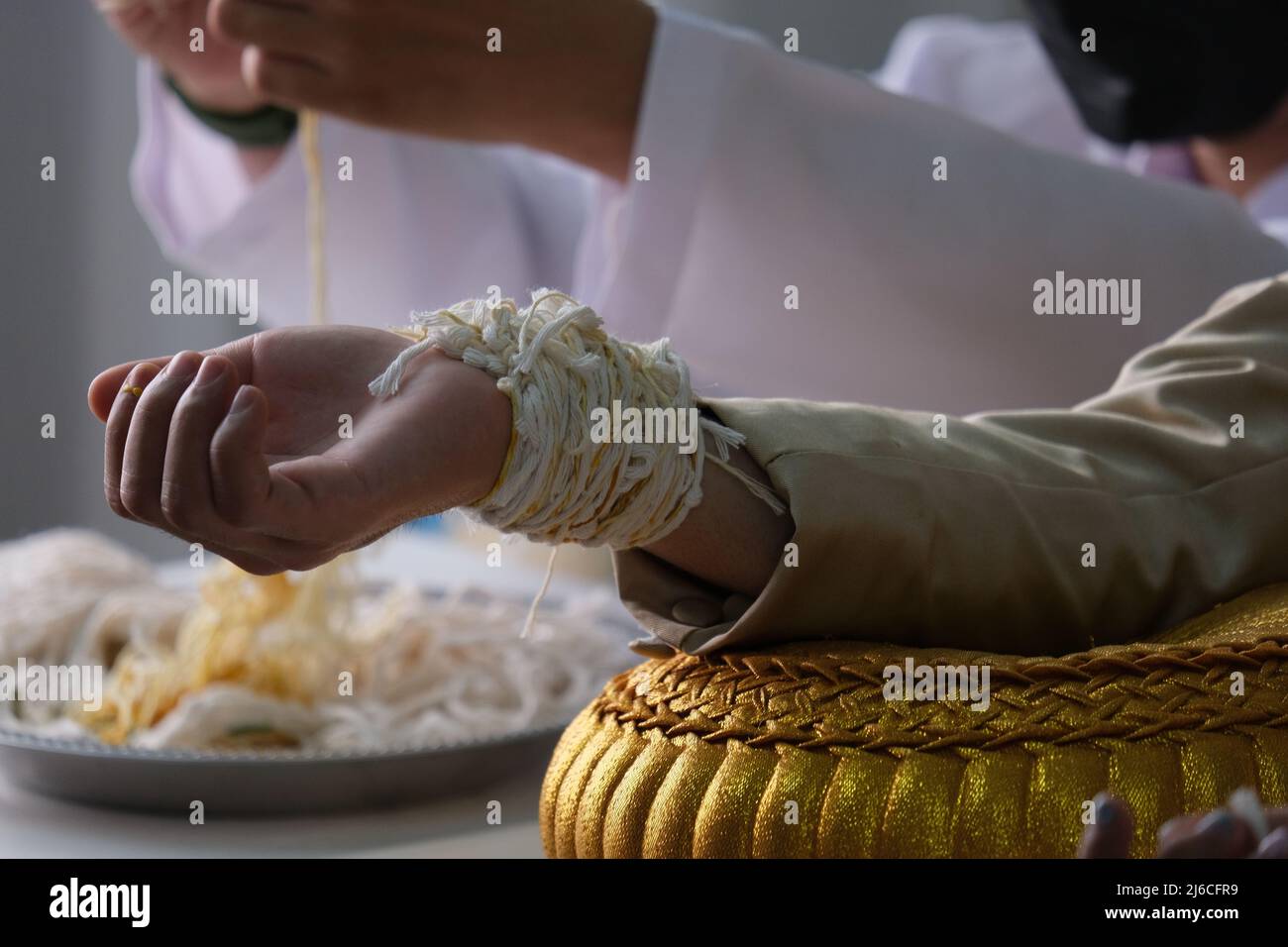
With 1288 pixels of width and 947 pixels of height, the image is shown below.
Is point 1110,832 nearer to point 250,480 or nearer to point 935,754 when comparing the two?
point 935,754

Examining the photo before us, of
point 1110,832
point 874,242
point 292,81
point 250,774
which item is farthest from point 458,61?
point 1110,832

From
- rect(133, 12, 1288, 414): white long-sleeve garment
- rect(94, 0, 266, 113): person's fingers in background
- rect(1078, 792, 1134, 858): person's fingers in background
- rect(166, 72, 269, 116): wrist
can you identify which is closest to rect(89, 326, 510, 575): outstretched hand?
rect(1078, 792, 1134, 858): person's fingers in background

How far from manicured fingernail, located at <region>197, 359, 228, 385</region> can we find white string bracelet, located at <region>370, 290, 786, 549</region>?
0.04 metres

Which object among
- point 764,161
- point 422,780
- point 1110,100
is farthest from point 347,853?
point 1110,100

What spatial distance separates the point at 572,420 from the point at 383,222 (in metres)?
0.73

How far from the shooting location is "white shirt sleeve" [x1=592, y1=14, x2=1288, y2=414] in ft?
2.22

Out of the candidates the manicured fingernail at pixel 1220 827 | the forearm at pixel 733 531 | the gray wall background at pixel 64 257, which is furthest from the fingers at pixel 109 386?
the gray wall background at pixel 64 257

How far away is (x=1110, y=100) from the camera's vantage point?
87cm

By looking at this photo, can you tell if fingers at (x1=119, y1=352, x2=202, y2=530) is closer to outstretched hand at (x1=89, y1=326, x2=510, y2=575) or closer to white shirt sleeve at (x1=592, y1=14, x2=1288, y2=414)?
outstretched hand at (x1=89, y1=326, x2=510, y2=575)

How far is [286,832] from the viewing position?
50cm

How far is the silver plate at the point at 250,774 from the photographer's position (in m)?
0.49

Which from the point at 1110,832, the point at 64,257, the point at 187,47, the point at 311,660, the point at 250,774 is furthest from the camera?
the point at 64,257

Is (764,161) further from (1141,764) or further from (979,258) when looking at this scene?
(1141,764)
